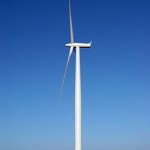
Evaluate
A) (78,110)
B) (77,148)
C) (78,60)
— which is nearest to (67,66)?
(78,60)

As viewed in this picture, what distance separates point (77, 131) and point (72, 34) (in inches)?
550

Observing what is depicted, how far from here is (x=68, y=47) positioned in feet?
142

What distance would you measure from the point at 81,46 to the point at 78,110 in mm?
10005

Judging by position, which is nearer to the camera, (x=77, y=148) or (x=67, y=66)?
(x=77, y=148)

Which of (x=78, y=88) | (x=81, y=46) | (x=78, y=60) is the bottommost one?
(x=78, y=88)

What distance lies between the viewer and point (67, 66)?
42.3 metres

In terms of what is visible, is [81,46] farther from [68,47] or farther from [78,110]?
[78,110]

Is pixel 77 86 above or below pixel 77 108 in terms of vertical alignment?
above

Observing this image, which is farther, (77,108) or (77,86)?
(77,86)

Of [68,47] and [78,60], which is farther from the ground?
[68,47]

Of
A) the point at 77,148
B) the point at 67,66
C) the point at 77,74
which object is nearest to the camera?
the point at 77,148

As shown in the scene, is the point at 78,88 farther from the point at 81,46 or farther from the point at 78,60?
the point at 81,46

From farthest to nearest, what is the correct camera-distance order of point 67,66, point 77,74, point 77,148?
1. point 67,66
2. point 77,74
3. point 77,148

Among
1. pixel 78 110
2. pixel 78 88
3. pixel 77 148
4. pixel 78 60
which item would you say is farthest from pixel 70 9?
pixel 77 148
